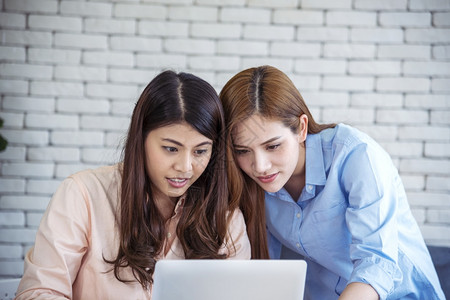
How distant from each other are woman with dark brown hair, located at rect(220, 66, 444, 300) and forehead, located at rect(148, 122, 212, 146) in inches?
5.0

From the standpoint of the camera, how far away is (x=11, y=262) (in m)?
2.40

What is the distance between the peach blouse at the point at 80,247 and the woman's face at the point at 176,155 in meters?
0.16

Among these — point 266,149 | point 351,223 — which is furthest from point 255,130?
point 351,223

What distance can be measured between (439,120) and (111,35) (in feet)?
5.38

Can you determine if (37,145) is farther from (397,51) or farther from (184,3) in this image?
(397,51)


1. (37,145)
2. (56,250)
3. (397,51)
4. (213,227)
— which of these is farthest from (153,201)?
(397,51)

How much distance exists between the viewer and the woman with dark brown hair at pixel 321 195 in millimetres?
1473

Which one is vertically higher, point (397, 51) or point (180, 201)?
point (397, 51)

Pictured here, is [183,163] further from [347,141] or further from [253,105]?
[347,141]

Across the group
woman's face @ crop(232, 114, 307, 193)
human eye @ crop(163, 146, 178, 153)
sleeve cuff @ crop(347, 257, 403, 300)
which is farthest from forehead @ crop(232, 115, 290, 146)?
sleeve cuff @ crop(347, 257, 403, 300)

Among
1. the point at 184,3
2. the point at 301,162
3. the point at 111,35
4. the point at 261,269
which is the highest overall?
the point at 184,3

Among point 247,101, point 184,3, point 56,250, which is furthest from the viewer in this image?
point 184,3

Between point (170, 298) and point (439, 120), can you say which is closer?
point (170, 298)

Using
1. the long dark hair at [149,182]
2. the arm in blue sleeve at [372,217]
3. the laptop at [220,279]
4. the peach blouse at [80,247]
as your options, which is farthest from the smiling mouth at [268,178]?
the laptop at [220,279]
